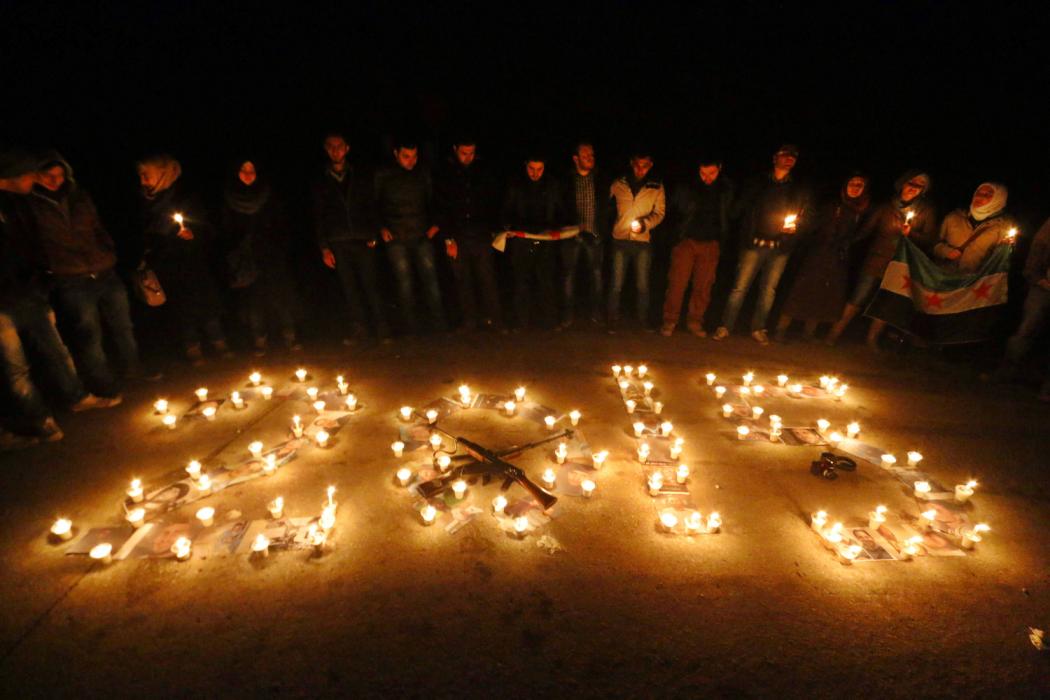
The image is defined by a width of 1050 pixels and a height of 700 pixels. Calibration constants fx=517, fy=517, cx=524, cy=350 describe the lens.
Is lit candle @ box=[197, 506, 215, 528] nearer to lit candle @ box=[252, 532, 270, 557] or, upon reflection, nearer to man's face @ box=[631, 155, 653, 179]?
lit candle @ box=[252, 532, 270, 557]

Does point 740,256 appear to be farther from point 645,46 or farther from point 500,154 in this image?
point 645,46

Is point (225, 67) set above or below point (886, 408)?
above

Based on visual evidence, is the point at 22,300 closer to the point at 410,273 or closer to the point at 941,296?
the point at 410,273

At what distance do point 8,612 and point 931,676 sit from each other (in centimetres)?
521

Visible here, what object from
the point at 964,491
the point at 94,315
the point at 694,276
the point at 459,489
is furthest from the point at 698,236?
the point at 94,315

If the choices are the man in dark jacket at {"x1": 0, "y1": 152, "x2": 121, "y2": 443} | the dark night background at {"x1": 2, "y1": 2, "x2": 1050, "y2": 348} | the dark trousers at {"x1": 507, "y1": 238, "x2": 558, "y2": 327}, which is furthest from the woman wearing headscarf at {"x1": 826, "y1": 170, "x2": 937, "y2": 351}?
the man in dark jacket at {"x1": 0, "y1": 152, "x2": 121, "y2": 443}

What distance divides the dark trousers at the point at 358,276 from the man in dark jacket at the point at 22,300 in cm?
274

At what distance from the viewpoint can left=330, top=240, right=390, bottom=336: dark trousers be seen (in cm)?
643

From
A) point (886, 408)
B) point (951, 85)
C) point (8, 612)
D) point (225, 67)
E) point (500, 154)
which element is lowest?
point (886, 408)

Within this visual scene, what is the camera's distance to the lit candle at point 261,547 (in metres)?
3.44

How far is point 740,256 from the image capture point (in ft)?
22.7

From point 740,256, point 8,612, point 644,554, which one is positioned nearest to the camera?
point 8,612

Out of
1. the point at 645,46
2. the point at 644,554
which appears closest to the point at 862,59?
the point at 645,46

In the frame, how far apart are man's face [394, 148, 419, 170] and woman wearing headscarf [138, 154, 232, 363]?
228 centimetres
